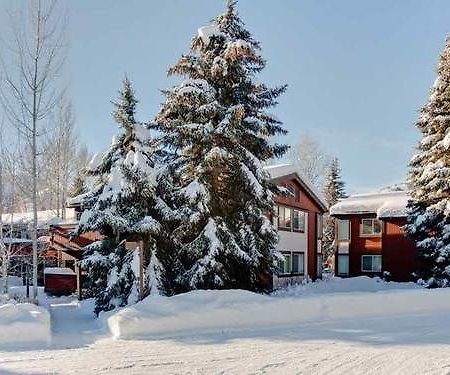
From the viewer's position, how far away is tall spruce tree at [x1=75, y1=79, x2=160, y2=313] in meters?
13.8

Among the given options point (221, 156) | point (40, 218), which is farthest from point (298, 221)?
point (40, 218)

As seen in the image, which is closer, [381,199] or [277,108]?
[277,108]

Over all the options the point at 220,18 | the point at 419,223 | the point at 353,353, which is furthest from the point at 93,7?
the point at 419,223

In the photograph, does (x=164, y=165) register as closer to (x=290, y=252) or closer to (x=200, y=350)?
(x=200, y=350)

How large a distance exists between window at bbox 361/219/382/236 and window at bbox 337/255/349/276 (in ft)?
6.26

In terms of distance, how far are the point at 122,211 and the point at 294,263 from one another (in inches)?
577

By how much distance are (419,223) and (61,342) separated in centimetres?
1444

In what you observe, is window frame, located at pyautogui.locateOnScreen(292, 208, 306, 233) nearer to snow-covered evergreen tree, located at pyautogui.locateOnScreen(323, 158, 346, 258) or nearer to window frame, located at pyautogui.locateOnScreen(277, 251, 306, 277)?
window frame, located at pyautogui.locateOnScreen(277, 251, 306, 277)

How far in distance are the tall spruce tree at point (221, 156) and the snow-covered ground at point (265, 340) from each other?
1.97 m

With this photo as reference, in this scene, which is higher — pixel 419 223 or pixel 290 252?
pixel 419 223

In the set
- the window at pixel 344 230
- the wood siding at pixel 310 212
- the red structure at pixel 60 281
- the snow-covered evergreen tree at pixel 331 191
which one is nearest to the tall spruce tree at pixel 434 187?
the wood siding at pixel 310 212

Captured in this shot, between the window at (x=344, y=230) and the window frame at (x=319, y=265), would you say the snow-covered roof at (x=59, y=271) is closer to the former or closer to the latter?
the window frame at (x=319, y=265)

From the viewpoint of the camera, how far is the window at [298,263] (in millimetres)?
27169

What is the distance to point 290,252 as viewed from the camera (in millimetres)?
26750
